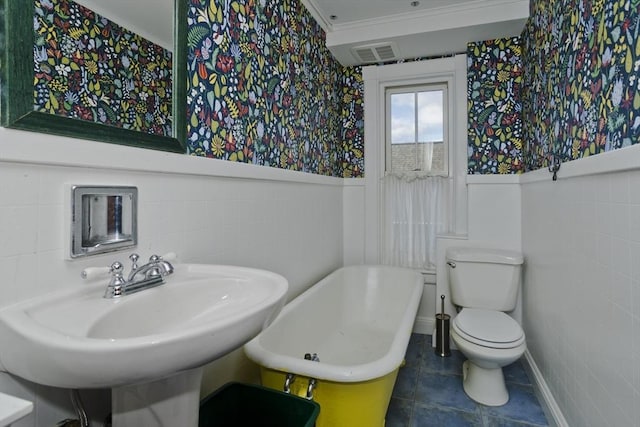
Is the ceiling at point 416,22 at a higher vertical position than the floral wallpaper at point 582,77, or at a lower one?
higher

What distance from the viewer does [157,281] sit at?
1004mm

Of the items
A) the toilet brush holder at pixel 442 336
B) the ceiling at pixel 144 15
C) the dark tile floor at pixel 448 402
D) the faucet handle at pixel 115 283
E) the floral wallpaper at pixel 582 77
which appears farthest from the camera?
the toilet brush holder at pixel 442 336

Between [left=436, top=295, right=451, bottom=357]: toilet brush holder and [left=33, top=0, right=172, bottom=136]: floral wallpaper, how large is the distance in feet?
7.55

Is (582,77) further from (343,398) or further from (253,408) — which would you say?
(253,408)

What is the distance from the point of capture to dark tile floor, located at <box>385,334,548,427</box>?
183 cm

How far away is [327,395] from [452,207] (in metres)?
2.06

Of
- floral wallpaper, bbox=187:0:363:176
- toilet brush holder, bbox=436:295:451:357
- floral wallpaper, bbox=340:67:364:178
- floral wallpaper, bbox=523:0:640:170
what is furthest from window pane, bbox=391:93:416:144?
toilet brush holder, bbox=436:295:451:357

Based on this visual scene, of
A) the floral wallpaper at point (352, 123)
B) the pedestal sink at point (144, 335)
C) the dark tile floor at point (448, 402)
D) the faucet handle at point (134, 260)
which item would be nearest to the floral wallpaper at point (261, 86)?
the floral wallpaper at point (352, 123)

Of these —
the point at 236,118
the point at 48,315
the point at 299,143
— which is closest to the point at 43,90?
the point at 48,315

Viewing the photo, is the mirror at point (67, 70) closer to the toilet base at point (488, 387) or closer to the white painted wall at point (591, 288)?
the white painted wall at point (591, 288)

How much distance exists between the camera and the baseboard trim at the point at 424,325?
2951 millimetres

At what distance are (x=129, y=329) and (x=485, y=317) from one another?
6.63ft

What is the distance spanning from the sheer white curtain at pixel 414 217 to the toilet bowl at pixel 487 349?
86cm

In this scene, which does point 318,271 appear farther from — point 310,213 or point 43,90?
point 43,90
